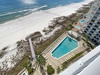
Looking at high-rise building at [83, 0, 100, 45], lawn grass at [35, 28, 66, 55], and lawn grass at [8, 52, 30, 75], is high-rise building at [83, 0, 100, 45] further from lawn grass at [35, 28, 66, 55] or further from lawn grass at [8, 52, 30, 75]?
lawn grass at [8, 52, 30, 75]

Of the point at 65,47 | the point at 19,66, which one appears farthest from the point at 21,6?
the point at 19,66

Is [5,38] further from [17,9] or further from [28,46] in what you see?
[17,9]

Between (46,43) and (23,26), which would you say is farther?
(23,26)

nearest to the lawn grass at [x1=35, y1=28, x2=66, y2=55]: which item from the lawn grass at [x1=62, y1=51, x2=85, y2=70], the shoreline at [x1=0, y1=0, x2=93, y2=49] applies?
the shoreline at [x1=0, y1=0, x2=93, y2=49]

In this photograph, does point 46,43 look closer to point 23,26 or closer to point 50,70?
point 50,70

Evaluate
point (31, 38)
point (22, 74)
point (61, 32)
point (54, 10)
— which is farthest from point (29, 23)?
point (22, 74)

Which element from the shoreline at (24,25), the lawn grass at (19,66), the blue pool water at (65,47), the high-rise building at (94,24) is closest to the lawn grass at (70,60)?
the blue pool water at (65,47)

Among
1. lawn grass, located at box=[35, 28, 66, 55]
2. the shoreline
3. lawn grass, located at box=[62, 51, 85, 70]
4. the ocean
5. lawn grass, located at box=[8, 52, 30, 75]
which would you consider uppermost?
the ocean
